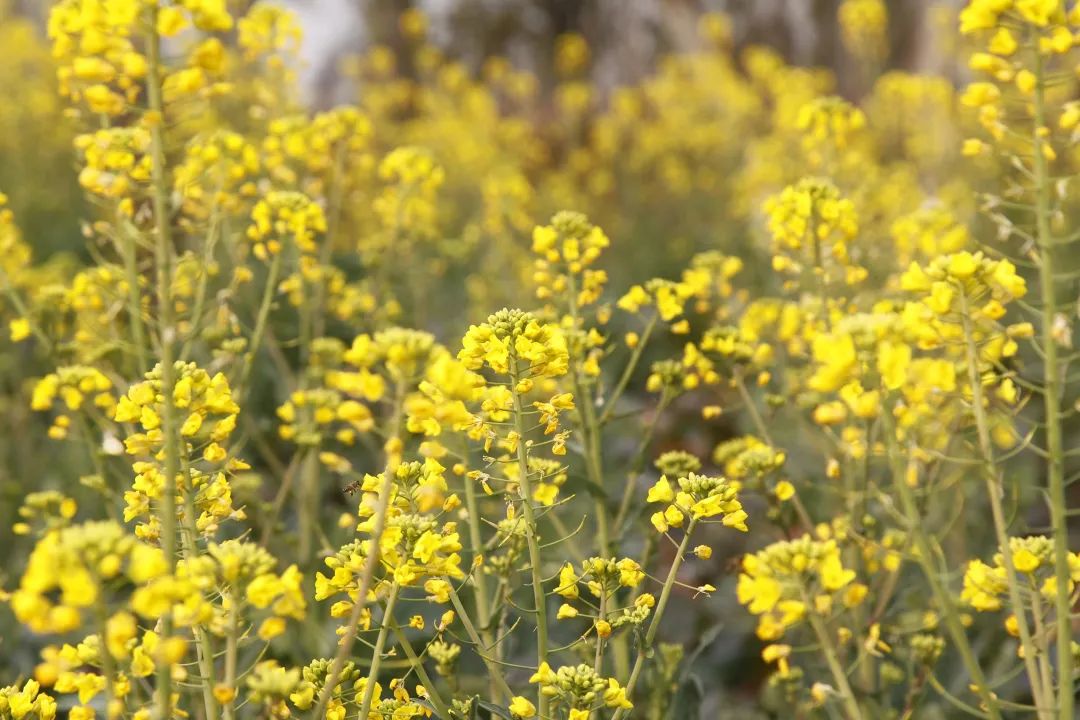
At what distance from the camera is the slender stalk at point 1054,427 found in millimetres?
2232

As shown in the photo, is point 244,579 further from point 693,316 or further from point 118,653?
point 693,316

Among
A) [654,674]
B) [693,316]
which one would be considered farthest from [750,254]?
[654,674]

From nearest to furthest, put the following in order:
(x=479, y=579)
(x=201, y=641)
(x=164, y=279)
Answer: (x=164, y=279) → (x=201, y=641) → (x=479, y=579)

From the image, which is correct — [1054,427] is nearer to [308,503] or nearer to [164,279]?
[164,279]

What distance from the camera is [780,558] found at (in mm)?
2002

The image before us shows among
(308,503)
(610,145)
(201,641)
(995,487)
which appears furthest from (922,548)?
(610,145)

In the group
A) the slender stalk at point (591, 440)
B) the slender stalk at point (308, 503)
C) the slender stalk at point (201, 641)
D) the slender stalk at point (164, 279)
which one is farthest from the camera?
the slender stalk at point (308, 503)

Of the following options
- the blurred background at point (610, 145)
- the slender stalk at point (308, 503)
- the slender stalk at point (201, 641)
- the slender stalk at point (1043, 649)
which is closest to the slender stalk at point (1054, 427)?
the slender stalk at point (1043, 649)

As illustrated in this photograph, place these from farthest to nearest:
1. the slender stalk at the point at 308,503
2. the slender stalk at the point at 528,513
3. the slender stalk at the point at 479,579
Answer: the slender stalk at the point at 308,503 → the slender stalk at the point at 479,579 → the slender stalk at the point at 528,513

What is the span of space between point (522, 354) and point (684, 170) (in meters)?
8.57

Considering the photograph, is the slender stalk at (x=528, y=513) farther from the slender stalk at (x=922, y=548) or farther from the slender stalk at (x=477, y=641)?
the slender stalk at (x=922, y=548)

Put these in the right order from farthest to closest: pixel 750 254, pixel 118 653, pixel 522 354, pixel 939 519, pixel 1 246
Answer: pixel 750 254
pixel 939 519
pixel 1 246
pixel 522 354
pixel 118 653

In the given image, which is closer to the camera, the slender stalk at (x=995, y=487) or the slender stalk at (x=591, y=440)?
the slender stalk at (x=995, y=487)

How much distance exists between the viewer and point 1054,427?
7.61ft
